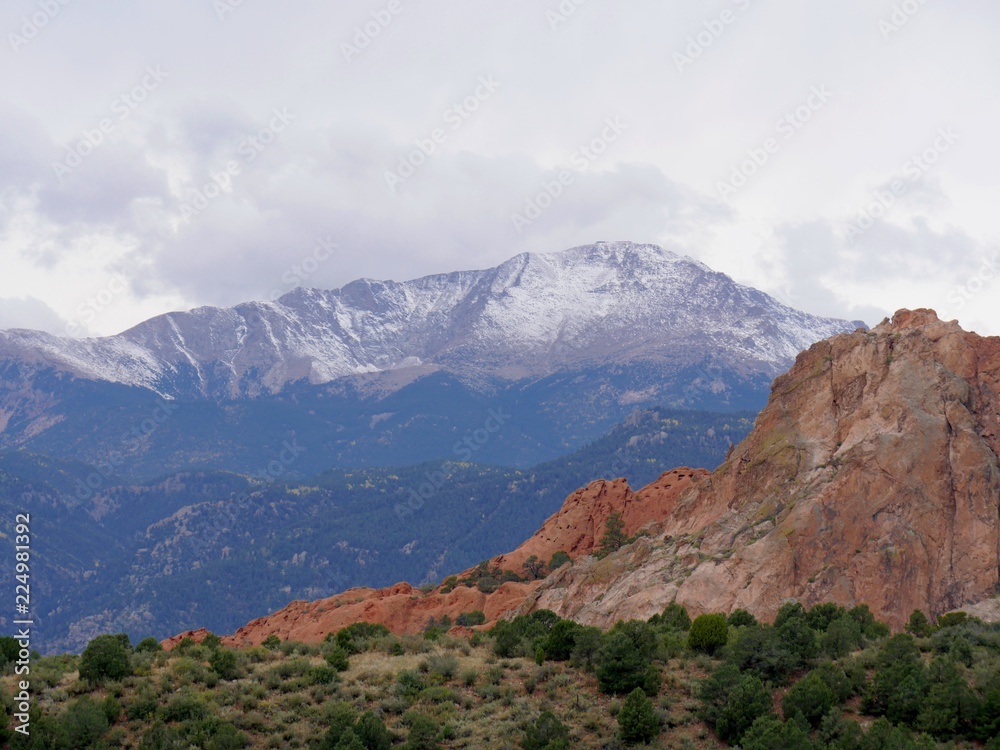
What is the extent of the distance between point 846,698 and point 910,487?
87.7 ft

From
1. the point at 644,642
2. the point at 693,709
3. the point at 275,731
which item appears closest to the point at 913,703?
the point at 693,709

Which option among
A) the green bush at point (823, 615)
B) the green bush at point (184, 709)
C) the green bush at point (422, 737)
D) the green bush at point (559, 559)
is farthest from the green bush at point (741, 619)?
the green bush at point (559, 559)

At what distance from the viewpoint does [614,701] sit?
43000 mm

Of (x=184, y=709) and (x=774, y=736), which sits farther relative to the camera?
(x=184, y=709)

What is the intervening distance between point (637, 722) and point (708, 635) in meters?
10.4

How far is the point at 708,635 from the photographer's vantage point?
161ft

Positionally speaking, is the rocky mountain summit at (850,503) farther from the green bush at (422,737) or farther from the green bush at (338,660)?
the green bush at (422,737)

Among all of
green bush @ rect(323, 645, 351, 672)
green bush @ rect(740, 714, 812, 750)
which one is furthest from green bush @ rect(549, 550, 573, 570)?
green bush @ rect(740, 714, 812, 750)

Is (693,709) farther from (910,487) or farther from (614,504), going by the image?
(614,504)

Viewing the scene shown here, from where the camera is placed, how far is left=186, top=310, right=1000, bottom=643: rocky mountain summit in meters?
63.6

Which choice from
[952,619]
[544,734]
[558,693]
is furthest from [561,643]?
[952,619]

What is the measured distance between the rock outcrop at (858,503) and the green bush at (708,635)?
48.4ft

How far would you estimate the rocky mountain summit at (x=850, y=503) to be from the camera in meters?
63.6

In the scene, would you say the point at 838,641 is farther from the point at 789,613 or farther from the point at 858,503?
the point at 858,503
